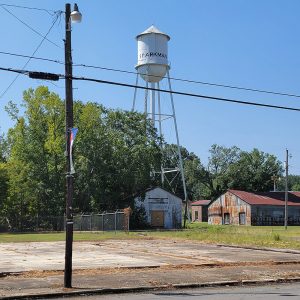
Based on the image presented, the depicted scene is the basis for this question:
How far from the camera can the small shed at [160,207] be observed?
62.0 meters

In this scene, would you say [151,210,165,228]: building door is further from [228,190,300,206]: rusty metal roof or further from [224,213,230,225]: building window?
[224,213,230,225]: building window

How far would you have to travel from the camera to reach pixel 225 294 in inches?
472

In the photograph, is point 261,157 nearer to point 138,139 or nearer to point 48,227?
point 138,139

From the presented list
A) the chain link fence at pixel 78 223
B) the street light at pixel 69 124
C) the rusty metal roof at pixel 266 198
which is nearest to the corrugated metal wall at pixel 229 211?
the rusty metal roof at pixel 266 198

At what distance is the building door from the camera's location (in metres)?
62.3

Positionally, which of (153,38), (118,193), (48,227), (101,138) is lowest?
(48,227)

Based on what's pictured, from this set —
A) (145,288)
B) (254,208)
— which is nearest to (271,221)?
(254,208)

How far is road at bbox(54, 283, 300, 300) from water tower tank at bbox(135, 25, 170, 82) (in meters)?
40.9

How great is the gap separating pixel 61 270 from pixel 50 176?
4381 cm

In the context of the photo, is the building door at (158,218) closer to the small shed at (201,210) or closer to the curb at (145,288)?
the small shed at (201,210)

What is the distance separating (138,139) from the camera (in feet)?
209

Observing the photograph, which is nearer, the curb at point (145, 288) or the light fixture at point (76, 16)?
the curb at point (145, 288)

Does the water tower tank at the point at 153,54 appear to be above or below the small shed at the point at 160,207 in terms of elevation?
above

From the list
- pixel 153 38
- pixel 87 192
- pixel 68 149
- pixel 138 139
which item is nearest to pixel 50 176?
pixel 87 192
